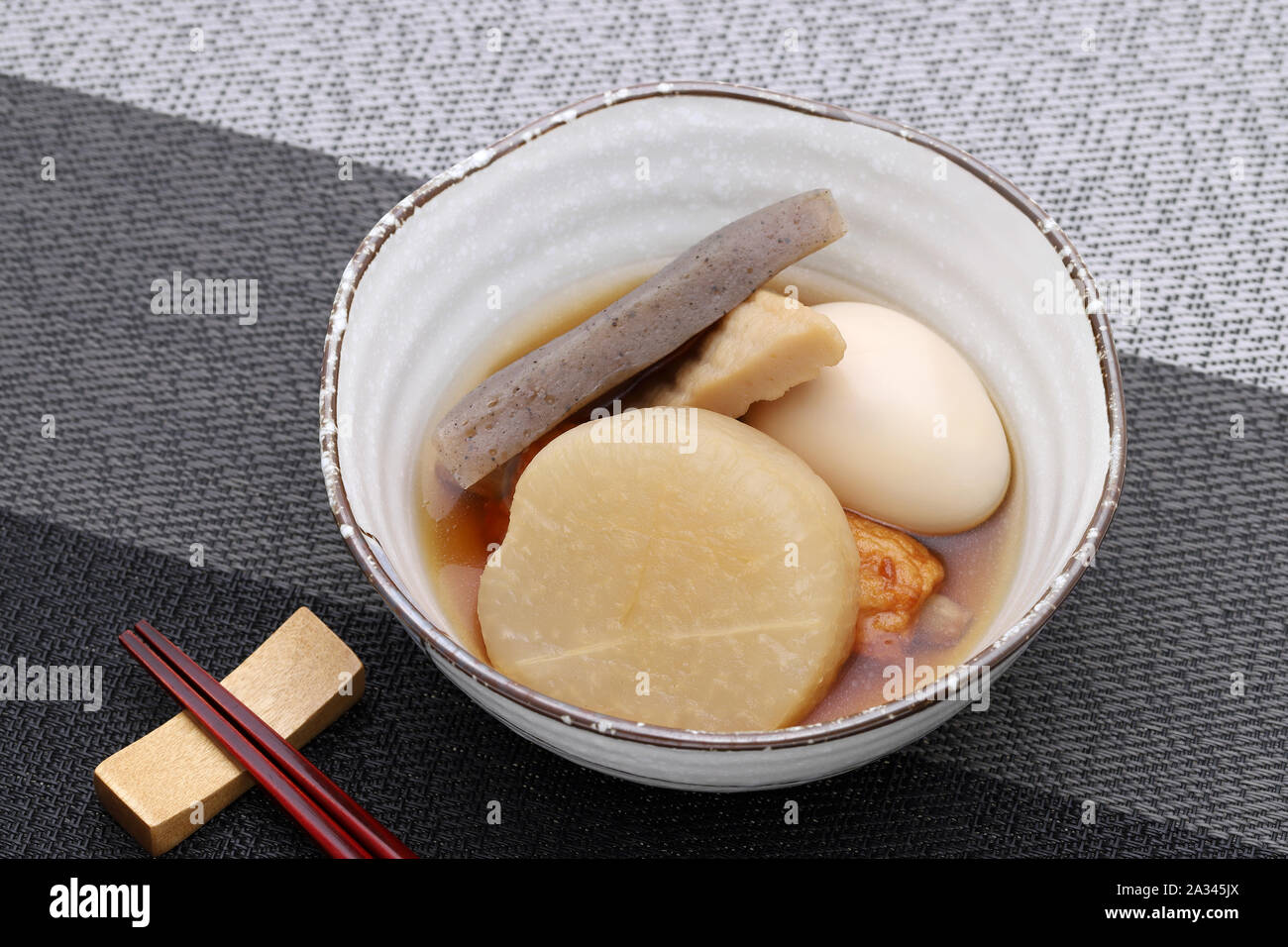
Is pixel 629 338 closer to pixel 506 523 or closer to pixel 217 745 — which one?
pixel 506 523

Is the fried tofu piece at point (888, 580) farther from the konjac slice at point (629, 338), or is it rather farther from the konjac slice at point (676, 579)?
the konjac slice at point (629, 338)

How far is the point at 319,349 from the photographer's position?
1426mm

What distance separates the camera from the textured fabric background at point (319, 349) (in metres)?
1.18

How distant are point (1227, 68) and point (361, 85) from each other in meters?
1.09

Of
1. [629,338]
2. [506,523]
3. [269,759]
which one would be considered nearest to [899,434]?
[629,338]

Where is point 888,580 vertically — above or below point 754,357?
below

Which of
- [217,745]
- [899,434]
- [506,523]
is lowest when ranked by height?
[217,745]

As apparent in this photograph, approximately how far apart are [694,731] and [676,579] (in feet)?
0.57

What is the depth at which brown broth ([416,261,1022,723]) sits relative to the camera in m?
1.09

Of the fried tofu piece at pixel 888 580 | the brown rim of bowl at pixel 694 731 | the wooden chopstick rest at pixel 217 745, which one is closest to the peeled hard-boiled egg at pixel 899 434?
the fried tofu piece at pixel 888 580

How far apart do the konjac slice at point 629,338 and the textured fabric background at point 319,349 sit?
0.25m

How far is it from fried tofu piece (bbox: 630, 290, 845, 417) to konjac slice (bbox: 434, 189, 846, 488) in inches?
1.0

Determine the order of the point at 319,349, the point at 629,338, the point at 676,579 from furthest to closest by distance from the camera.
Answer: the point at 319,349 < the point at 629,338 < the point at 676,579
